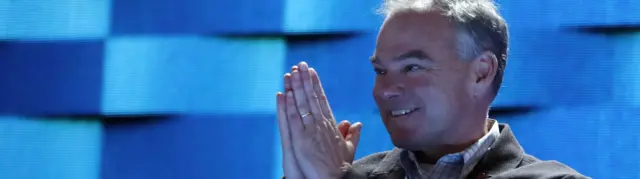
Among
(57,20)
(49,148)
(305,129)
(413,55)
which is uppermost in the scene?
(57,20)

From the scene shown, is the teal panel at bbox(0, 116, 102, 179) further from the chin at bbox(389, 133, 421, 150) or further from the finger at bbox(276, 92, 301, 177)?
the chin at bbox(389, 133, 421, 150)

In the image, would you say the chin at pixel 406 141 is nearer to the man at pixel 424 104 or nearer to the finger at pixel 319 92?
the man at pixel 424 104

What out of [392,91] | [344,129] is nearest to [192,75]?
[344,129]

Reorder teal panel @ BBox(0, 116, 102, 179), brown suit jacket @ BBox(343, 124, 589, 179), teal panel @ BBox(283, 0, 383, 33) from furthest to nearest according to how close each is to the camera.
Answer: teal panel @ BBox(0, 116, 102, 179), teal panel @ BBox(283, 0, 383, 33), brown suit jacket @ BBox(343, 124, 589, 179)

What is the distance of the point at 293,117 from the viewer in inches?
61.0

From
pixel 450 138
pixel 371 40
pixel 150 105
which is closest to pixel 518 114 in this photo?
pixel 371 40

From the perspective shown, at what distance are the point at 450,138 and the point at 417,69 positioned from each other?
13 centimetres

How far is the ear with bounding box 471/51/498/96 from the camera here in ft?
5.30

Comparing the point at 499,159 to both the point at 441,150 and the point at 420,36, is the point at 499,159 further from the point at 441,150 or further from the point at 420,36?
the point at 420,36

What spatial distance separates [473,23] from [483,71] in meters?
0.09

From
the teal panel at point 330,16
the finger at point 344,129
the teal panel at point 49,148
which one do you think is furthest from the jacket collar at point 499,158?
the teal panel at point 49,148

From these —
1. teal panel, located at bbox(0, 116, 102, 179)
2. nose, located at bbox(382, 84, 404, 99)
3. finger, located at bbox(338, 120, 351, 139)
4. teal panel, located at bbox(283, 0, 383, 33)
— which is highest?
teal panel, located at bbox(283, 0, 383, 33)

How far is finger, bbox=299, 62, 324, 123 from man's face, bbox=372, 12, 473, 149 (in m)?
0.11

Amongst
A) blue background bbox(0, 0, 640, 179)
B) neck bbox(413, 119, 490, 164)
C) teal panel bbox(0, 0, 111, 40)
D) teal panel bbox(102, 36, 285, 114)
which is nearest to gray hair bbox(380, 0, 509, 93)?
neck bbox(413, 119, 490, 164)
